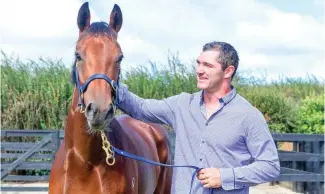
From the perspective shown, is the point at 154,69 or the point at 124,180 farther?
the point at 154,69

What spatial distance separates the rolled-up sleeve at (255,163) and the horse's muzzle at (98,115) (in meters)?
0.73

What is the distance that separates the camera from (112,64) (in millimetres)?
3434

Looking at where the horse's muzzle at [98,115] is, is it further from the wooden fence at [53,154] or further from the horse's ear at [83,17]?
the wooden fence at [53,154]

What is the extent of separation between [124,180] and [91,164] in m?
0.26

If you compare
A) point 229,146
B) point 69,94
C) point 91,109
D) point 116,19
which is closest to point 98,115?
point 91,109

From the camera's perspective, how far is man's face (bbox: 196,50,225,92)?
3.13 metres

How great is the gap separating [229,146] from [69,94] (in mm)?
8772

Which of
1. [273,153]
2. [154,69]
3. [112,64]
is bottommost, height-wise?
[273,153]

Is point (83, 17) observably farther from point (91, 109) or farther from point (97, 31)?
point (91, 109)

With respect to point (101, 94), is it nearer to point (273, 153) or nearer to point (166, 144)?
point (273, 153)

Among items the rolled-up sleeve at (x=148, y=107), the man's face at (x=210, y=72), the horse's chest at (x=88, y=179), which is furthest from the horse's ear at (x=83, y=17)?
the man's face at (x=210, y=72)

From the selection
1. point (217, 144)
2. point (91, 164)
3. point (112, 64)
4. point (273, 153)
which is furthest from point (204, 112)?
point (91, 164)

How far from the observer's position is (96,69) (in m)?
3.34

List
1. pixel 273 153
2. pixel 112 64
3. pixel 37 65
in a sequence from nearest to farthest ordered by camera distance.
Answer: pixel 273 153 < pixel 112 64 < pixel 37 65
